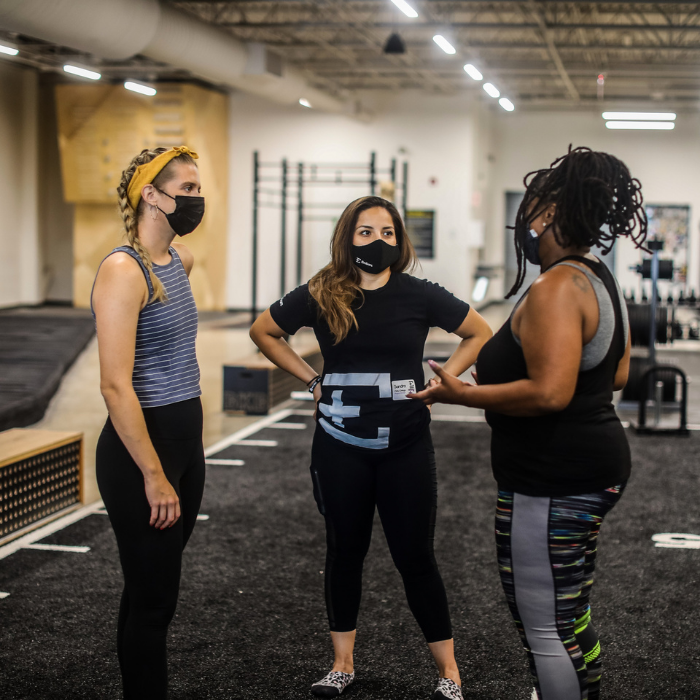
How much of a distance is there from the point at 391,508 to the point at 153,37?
6.98 metres

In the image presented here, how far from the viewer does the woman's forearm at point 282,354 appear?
2.23 metres

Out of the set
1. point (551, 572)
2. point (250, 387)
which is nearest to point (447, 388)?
point (551, 572)

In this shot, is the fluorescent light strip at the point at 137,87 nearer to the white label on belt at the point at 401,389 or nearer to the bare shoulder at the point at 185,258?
the bare shoulder at the point at 185,258

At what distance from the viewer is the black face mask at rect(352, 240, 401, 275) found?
2031mm

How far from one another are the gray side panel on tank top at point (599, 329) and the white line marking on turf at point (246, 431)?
3.60m

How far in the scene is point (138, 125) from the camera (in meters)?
12.9

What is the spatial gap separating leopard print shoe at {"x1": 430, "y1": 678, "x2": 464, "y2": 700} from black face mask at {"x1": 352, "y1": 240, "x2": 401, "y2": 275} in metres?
1.06

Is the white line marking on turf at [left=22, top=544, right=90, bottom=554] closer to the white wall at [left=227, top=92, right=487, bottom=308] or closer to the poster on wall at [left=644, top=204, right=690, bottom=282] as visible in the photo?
the white wall at [left=227, top=92, right=487, bottom=308]

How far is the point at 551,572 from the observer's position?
4.99ft

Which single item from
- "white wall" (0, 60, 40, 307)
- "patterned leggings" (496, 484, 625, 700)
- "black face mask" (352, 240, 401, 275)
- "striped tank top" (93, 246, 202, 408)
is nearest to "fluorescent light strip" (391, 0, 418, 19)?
"black face mask" (352, 240, 401, 275)

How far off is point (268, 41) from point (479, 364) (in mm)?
11095

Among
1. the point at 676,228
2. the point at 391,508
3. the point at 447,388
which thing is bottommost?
the point at 391,508

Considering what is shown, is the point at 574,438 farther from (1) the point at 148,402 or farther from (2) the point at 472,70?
(2) the point at 472,70

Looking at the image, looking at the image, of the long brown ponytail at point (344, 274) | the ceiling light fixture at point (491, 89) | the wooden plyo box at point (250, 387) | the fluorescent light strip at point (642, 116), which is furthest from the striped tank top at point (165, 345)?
the fluorescent light strip at point (642, 116)
